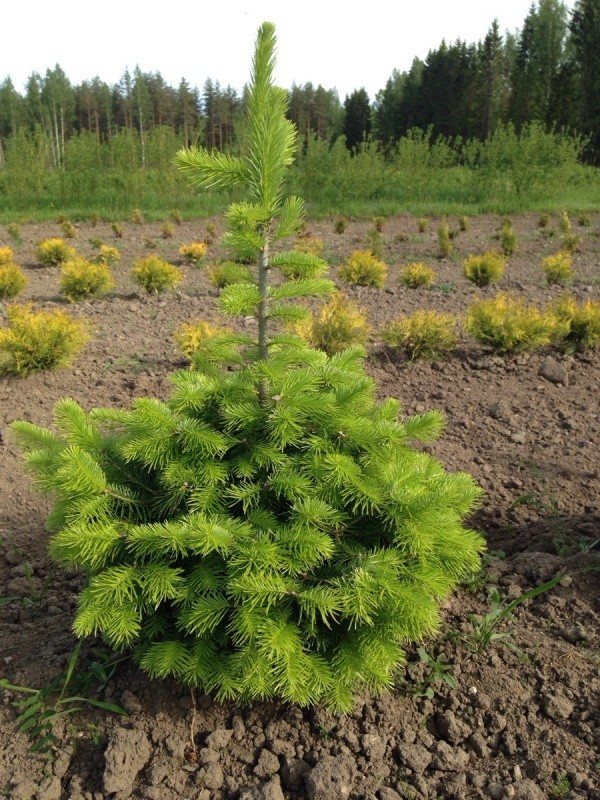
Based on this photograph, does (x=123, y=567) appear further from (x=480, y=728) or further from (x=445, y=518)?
(x=480, y=728)

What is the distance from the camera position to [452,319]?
19.0 ft

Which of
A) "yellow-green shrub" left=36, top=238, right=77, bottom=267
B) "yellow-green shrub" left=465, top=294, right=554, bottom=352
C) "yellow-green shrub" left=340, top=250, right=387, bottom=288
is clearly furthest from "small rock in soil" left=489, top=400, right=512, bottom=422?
"yellow-green shrub" left=36, top=238, right=77, bottom=267

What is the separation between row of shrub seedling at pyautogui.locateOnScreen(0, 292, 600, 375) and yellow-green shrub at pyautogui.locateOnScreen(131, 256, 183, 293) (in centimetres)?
253

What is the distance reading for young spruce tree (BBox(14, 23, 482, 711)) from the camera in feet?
5.79

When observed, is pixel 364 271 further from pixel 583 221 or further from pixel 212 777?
pixel 583 221

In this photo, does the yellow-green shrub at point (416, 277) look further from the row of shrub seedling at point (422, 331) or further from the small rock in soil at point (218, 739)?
the small rock in soil at point (218, 739)

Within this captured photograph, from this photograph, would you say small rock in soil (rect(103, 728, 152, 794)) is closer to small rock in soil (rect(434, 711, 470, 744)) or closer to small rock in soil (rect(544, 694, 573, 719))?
small rock in soil (rect(434, 711, 470, 744))

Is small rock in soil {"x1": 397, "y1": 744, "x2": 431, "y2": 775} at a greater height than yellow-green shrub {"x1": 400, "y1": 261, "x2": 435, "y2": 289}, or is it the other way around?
yellow-green shrub {"x1": 400, "y1": 261, "x2": 435, "y2": 289}

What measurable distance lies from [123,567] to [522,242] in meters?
12.2

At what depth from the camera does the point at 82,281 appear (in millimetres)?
7727

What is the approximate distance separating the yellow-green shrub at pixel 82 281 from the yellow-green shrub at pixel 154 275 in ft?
1.26

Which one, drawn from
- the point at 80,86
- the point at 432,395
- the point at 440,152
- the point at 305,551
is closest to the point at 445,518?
the point at 305,551

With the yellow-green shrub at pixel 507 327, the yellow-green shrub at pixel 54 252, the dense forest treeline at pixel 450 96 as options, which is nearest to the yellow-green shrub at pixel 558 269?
the yellow-green shrub at pixel 507 327

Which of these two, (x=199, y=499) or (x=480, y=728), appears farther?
(x=480, y=728)
